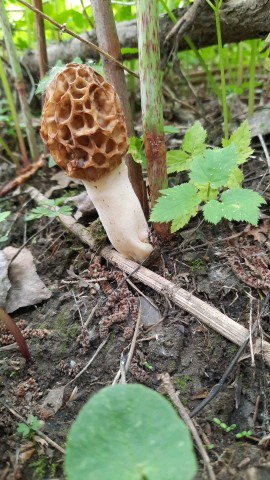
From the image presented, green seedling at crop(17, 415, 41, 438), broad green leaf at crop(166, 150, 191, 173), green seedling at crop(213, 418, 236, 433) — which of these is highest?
broad green leaf at crop(166, 150, 191, 173)

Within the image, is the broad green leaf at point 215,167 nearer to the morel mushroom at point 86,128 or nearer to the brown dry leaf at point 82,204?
the morel mushroom at point 86,128

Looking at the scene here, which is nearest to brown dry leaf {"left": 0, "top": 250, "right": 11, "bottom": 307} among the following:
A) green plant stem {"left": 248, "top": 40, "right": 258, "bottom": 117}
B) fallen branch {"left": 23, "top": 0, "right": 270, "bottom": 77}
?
fallen branch {"left": 23, "top": 0, "right": 270, "bottom": 77}

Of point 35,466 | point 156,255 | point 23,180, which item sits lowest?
point 35,466

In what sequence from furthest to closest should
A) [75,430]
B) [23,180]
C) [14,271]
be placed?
[23,180] → [14,271] → [75,430]

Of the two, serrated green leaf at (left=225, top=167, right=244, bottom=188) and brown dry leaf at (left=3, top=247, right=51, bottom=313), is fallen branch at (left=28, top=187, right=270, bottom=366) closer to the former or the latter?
brown dry leaf at (left=3, top=247, right=51, bottom=313)

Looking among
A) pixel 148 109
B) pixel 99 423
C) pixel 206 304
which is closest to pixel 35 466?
pixel 99 423

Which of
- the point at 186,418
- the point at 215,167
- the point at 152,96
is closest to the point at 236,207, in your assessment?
the point at 215,167

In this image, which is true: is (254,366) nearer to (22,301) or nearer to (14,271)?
(22,301)
